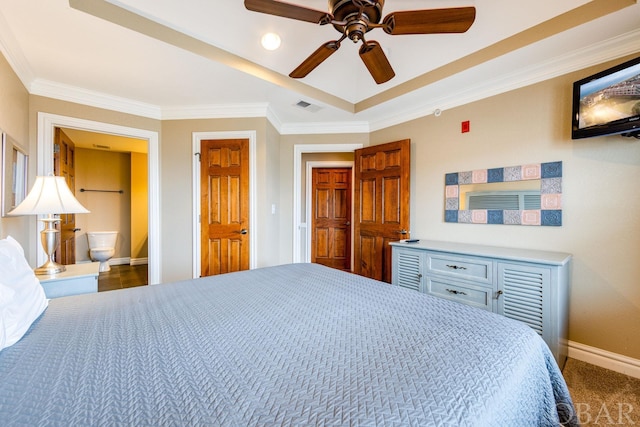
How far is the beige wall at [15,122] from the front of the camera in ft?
6.25

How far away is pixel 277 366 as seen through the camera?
0.75 meters

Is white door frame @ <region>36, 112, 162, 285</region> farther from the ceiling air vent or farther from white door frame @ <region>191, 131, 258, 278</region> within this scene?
the ceiling air vent

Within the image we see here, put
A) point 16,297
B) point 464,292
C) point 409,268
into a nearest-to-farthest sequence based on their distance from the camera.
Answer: point 16,297
point 464,292
point 409,268

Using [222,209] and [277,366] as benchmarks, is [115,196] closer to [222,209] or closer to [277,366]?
[222,209]

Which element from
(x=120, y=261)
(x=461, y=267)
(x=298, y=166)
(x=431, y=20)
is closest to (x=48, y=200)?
(x=298, y=166)

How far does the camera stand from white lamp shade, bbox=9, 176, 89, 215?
1.82 meters

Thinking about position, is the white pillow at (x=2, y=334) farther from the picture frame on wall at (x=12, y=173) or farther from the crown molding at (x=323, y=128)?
the crown molding at (x=323, y=128)

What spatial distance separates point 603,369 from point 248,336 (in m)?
2.55

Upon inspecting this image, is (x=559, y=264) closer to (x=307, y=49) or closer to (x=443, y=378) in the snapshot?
(x=443, y=378)

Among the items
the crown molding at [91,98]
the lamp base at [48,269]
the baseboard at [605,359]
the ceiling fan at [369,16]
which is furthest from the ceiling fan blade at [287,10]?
the baseboard at [605,359]

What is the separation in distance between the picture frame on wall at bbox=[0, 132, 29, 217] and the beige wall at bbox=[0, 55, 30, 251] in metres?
0.07

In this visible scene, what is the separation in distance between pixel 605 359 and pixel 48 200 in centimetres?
407

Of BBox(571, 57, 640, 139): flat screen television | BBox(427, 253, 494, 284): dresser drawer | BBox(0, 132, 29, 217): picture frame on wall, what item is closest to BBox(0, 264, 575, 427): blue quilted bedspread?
BBox(427, 253, 494, 284): dresser drawer

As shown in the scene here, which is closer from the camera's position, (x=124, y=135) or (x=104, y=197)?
(x=124, y=135)
